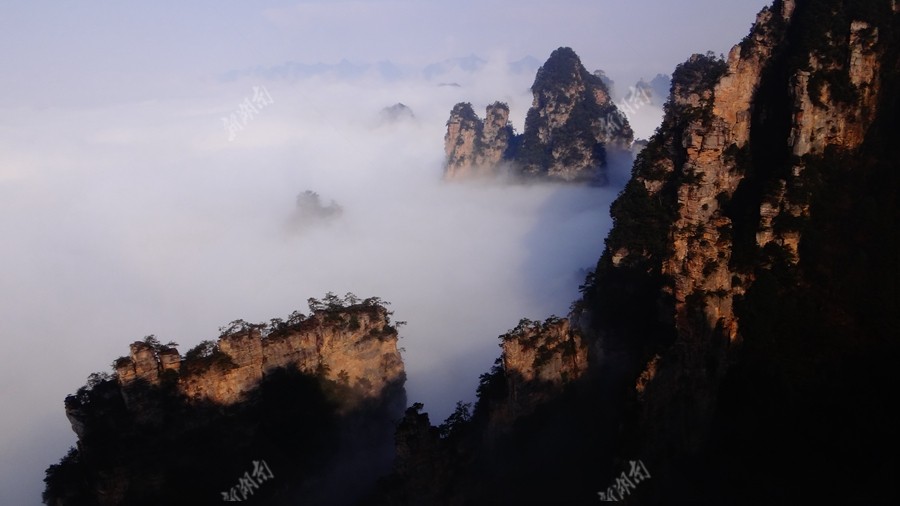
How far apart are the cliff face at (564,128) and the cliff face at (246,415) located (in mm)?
54293

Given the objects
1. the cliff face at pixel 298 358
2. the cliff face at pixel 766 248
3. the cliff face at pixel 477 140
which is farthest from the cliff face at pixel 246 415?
the cliff face at pixel 477 140

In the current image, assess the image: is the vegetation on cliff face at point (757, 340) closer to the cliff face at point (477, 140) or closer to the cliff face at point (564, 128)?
the cliff face at point (564, 128)

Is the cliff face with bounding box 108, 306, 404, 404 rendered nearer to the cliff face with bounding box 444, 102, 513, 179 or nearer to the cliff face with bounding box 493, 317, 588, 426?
the cliff face with bounding box 493, 317, 588, 426

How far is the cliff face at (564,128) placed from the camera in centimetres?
8288

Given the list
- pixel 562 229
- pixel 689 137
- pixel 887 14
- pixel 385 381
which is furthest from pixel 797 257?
pixel 562 229

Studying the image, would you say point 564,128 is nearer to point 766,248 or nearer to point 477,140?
point 477,140

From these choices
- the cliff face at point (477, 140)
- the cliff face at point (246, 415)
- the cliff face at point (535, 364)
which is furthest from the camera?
the cliff face at point (477, 140)

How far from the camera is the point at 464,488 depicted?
29.3 m

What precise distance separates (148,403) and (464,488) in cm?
1518

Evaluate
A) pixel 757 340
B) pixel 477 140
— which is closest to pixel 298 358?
pixel 757 340

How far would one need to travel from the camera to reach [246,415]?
30.5m

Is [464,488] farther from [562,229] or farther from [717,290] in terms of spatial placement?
[562,229]

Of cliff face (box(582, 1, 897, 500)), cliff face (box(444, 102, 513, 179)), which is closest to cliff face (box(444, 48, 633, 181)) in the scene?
cliff face (box(444, 102, 513, 179))

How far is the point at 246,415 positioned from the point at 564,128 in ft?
214
